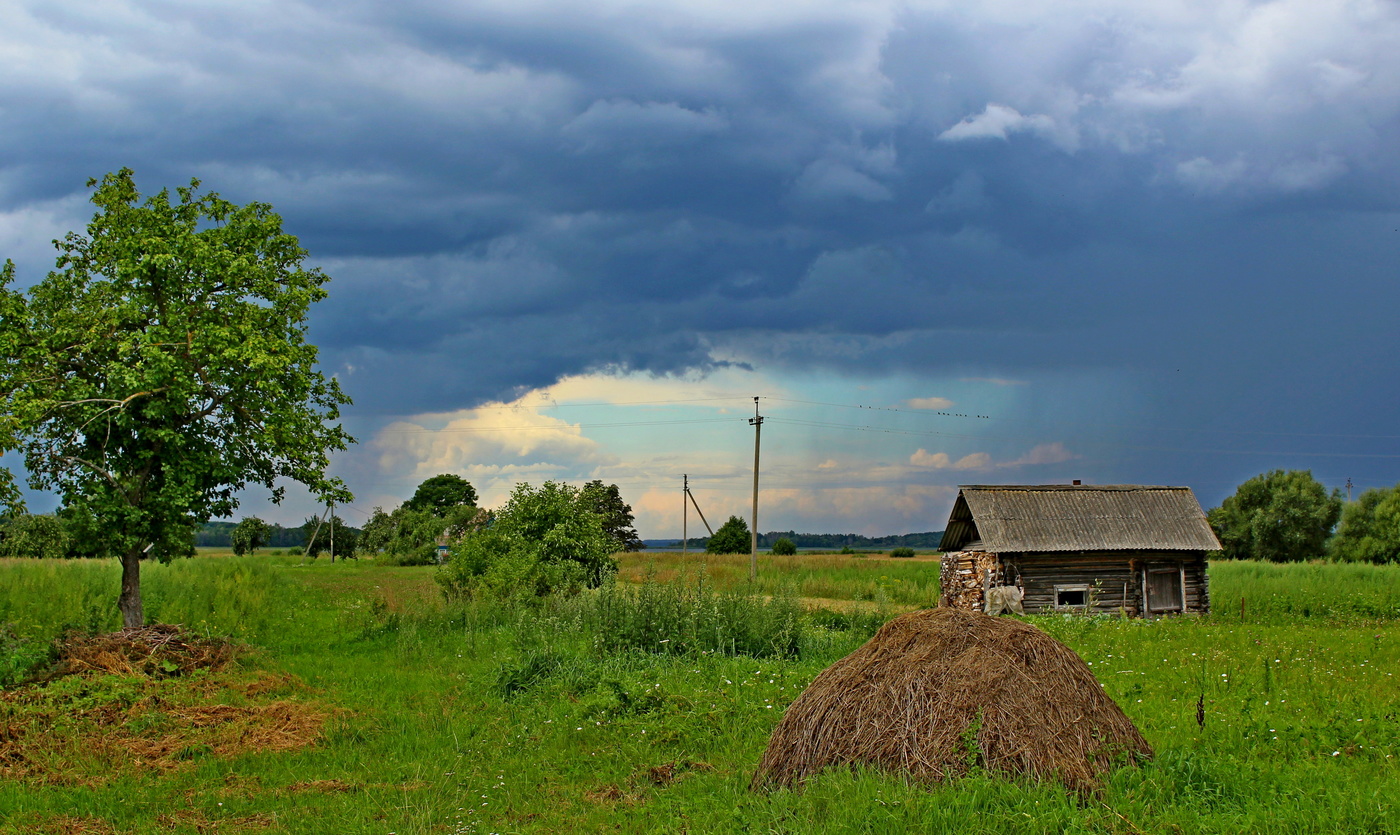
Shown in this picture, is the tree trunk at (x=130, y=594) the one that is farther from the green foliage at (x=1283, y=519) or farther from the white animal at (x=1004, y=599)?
the green foliage at (x=1283, y=519)

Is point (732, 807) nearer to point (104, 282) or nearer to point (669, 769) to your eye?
point (669, 769)

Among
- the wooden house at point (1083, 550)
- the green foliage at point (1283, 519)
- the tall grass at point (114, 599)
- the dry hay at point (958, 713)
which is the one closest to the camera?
the dry hay at point (958, 713)

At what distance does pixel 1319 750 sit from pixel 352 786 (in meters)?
9.99

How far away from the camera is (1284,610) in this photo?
113 feet

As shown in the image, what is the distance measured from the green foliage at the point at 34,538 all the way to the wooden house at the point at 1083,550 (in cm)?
4293

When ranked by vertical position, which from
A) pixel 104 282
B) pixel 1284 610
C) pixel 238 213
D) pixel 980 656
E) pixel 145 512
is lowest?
pixel 1284 610

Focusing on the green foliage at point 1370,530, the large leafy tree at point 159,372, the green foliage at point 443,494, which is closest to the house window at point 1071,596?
the large leafy tree at point 159,372

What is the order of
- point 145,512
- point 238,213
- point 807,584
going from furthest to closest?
1. point 807,584
2. point 238,213
3. point 145,512

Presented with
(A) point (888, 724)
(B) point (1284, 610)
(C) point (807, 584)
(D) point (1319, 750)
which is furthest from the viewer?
(C) point (807, 584)

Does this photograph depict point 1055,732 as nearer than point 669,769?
Yes

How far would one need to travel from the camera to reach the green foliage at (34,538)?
4388 cm

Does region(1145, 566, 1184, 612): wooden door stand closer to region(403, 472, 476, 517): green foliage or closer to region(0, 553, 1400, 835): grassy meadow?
region(0, 553, 1400, 835): grassy meadow

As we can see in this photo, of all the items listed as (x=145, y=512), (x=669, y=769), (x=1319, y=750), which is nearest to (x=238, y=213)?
(x=145, y=512)

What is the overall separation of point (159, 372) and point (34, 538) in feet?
130
